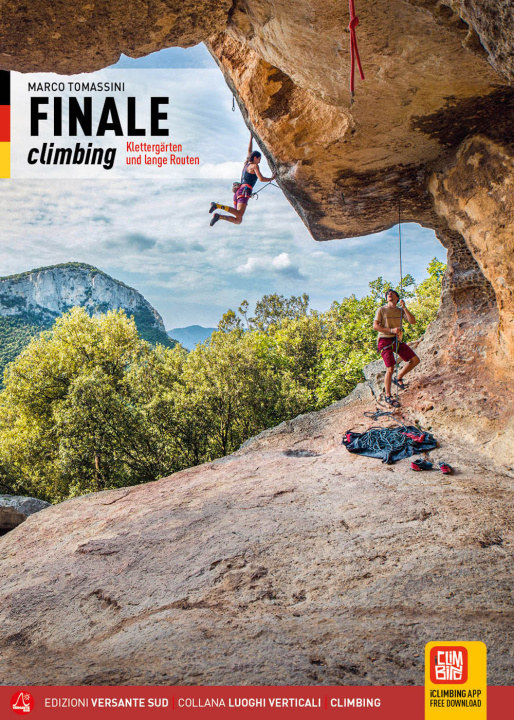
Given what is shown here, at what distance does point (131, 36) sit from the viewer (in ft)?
14.8

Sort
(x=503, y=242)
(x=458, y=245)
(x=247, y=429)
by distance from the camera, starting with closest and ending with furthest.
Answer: (x=503, y=242) < (x=458, y=245) < (x=247, y=429)

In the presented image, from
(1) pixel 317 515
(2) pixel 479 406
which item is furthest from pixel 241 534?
(2) pixel 479 406

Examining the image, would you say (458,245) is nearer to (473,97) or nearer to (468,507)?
(473,97)

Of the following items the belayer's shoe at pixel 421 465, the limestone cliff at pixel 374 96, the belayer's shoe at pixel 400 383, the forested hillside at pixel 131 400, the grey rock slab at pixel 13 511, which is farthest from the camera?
the forested hillside at pixel 131 400

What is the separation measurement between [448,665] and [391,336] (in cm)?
631

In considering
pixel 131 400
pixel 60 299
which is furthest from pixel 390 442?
pixel 60 299

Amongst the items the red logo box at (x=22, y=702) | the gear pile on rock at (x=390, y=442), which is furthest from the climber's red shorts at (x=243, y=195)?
the red logo box at (x=22, y=702)

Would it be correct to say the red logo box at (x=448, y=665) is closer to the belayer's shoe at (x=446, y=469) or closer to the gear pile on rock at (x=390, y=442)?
the belayer's shoe at (x=446, y=469)

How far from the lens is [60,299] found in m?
87.8

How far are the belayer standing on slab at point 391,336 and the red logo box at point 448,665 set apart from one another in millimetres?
5746

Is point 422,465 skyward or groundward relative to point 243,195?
groundward

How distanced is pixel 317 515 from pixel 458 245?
663 cm

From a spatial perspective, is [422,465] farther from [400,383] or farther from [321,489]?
[400,383]

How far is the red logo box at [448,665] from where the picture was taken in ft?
7.49
